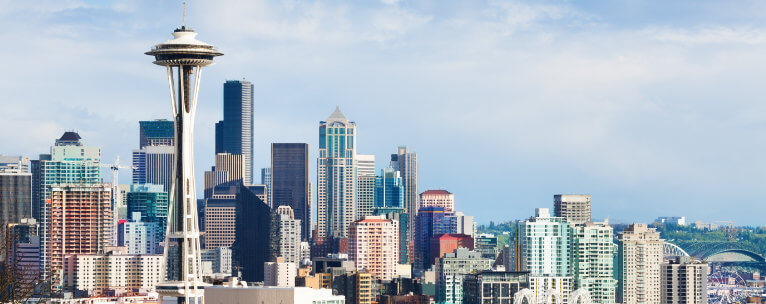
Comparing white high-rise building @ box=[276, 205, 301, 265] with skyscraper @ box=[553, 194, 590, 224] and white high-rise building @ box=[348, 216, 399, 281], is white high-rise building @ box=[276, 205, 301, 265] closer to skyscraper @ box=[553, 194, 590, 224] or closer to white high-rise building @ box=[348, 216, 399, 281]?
white high-rise building @ box=[348, 216, 399, 281]

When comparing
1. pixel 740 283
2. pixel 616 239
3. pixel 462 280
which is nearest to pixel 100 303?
pixel 462 280

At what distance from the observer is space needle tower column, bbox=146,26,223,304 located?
65500 millimetres

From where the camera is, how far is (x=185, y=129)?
6550 centimetres

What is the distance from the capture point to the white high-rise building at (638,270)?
13100 centimetres

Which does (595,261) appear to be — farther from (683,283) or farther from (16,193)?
(16,193)

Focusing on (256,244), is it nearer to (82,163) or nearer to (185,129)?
(82,163)

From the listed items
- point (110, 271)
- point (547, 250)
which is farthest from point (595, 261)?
point (110, 271)

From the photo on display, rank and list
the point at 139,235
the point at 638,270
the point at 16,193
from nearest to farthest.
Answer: the point at 638,270
the point at 139,235
the point at 16,193

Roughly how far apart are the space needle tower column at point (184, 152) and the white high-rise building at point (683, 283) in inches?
2714

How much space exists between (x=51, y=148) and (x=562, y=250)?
9065 cm

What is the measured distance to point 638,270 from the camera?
133375 millimetres

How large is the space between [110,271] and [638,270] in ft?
166

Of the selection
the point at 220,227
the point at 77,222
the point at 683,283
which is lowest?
the point at 683,283

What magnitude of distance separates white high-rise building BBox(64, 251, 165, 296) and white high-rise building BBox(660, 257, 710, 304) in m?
47.9
